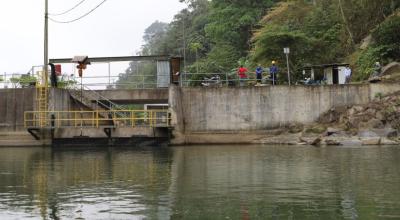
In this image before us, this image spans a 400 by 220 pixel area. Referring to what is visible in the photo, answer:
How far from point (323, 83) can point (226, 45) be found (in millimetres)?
31989

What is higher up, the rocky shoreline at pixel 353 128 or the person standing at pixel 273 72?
the person standing at pixel 273 72

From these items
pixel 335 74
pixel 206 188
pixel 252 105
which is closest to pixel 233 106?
pixel 252 105

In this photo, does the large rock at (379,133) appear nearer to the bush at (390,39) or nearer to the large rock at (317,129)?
the large rock at (317,129)

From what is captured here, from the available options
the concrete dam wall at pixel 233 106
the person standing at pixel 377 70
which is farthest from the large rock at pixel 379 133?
the person standing at pixel 377 70

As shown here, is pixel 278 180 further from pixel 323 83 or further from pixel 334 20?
pixel 334 20

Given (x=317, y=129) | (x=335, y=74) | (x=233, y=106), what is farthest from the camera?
(x=335, y=74)

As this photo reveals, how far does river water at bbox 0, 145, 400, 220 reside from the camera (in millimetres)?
11367

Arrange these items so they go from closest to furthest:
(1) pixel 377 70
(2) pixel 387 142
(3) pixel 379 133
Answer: (2) pixel 387 142 < (3) pixel 379 133 < (1) pixel 377 70

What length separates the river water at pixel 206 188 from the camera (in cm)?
1137

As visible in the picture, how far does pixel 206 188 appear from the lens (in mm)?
14852

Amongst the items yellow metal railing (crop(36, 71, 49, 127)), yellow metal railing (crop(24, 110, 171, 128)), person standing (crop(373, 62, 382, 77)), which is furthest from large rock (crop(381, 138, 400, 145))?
yellow metal railing (crop(36, 71, 49, 127))

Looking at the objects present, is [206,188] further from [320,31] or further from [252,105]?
[320,31]

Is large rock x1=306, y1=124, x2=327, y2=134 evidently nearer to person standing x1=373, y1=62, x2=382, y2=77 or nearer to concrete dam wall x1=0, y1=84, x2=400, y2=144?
concrete dam wall x1=0, y1=84, x2=400, y2=144

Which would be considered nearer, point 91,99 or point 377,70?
point 377,70
